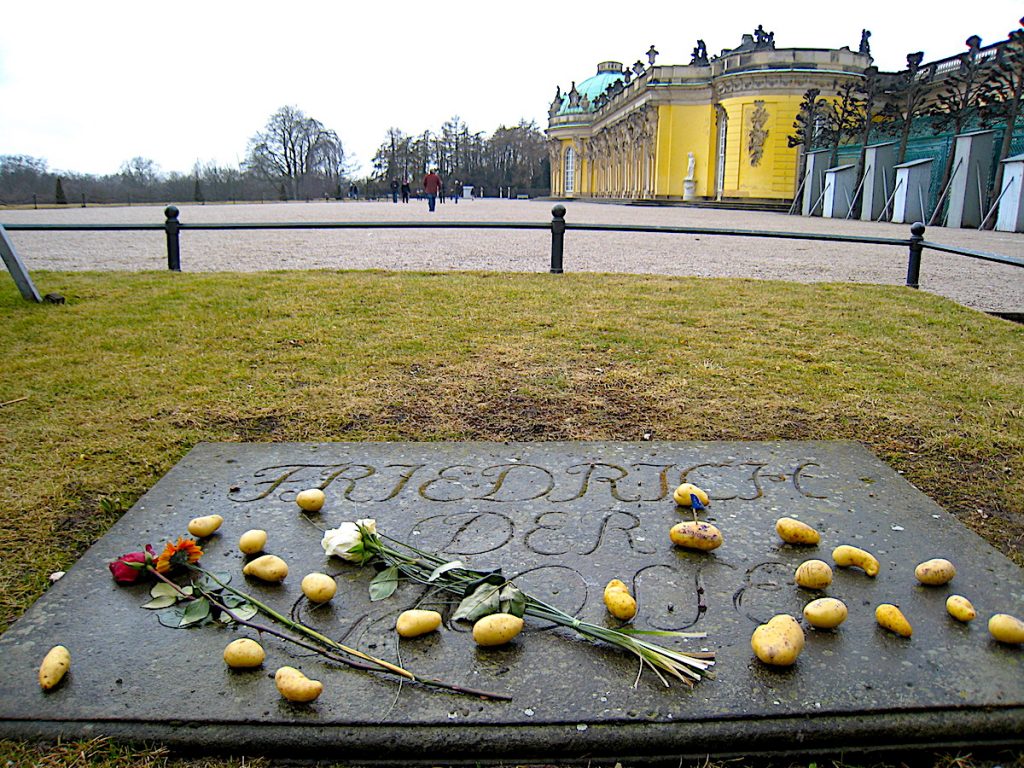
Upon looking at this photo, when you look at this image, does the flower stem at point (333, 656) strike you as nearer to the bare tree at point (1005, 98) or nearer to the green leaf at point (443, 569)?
the green leaf at point (443, 569)

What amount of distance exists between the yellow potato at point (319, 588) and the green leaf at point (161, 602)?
411 millimetres

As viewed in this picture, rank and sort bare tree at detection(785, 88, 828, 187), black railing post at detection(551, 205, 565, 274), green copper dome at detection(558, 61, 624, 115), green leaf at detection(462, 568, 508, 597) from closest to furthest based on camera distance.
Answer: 1. green leaf at detection(462, 568, 508, 597)
2. black railing post at detection(551, 205, 565, 274)
3. bare tree at detection(785, 88, 828, 187)
4. green copper dome at detection(558, 61, 624, 115)

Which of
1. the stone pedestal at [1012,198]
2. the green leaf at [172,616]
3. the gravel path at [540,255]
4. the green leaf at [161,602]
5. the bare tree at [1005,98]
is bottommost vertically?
the green leaf at [172,616]

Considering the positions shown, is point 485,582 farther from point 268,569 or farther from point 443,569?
point 268,569

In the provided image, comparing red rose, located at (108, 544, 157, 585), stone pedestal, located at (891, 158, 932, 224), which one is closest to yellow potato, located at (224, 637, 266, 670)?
red rose, located at (108, 544, 157, 585)

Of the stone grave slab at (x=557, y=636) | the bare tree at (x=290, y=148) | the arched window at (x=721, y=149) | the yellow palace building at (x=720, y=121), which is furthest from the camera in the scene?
the bare tree at (x=290, y=148)

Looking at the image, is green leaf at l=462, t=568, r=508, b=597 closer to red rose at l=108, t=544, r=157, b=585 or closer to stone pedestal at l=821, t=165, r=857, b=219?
red rose at l=108, t=544, r=157, b=585

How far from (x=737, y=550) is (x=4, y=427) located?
3.99m

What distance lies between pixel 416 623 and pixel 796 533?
139 centimetres

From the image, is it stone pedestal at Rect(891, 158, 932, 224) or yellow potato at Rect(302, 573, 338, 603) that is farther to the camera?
stone pedestal at Rect(891, 158, 932, 224)

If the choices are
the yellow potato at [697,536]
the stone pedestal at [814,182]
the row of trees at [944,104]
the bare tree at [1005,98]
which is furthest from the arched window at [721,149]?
the yellow potato at [697,536]

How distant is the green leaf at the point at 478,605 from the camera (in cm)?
236

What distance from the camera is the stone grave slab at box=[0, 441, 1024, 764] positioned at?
6.57 ft

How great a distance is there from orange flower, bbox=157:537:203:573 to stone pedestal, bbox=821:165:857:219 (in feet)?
109
